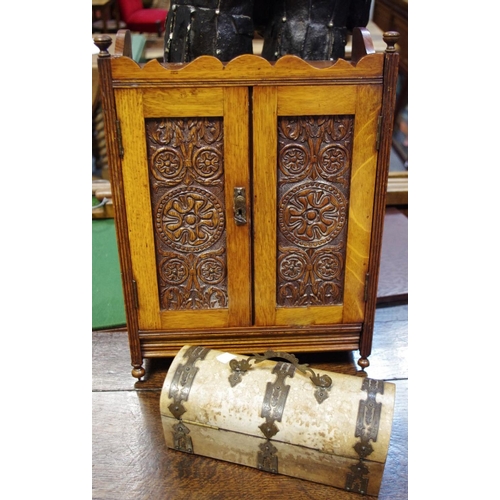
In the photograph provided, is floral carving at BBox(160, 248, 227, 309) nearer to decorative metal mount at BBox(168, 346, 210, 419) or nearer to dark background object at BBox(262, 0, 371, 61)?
decorative metal mount at BBox(168, 346, 210, 419)

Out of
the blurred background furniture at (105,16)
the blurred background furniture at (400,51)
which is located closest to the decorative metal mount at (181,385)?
the blurred background furniture at (400,51)

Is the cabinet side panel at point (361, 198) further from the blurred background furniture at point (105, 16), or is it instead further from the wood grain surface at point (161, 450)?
the blurred background furniture at point (105, 16)

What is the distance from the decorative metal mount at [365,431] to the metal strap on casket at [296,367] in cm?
9

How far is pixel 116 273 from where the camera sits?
7.09ft

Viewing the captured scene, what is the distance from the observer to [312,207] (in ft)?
5.09

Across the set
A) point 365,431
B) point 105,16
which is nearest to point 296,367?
point 365,431

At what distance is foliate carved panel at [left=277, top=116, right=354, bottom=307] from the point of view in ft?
4.83

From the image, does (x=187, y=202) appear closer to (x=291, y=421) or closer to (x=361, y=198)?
(x=361, y=198)

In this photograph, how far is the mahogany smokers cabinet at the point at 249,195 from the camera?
1.40 m

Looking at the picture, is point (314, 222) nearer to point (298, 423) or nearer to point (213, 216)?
point (213, 216)

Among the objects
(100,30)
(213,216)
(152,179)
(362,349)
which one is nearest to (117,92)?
(152,179)

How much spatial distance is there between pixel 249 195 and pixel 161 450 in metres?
0.67

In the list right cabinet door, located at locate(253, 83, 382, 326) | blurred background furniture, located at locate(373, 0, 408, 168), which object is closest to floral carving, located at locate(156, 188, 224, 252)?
right cabinet door, located at locate(253, 83, 382, 326)

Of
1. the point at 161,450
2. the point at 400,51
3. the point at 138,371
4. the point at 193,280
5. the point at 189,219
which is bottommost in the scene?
the point at 161,450
